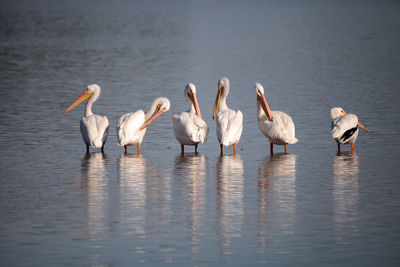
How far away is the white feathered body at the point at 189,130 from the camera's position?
1145 cm

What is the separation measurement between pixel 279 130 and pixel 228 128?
0.67 meters

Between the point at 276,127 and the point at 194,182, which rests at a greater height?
the point at 276,127

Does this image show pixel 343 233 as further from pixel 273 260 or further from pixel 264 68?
pixel 264 68

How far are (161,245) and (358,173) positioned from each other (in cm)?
365

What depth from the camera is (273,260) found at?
6.52m

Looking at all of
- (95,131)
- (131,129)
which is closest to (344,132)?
(131,129)

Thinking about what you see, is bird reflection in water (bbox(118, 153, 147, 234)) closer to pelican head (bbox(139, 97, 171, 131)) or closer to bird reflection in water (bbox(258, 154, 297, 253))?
pelican head (bbox(139, 97, 171, 131))

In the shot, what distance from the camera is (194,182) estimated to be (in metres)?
9.44

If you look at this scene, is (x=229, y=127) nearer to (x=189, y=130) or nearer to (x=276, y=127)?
(x=189, y=130)

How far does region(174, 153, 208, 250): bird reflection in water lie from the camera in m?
7.58

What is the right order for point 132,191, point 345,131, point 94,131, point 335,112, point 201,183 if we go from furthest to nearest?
point 335,112 → point 94,131 → point 345,131 → point 201,183 → point 132,191

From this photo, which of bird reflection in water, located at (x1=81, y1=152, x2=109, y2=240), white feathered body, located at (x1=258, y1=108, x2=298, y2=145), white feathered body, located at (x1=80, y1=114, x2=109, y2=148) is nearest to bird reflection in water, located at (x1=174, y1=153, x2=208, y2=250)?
bird reflection in water, located at (x1=81, y1=152, x2=109, y2=240)

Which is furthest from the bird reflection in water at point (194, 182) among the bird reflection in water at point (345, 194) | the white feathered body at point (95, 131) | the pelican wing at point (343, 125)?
the pelican wing at point (343, 125)

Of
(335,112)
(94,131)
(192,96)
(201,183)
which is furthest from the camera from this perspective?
(192,96)
